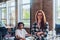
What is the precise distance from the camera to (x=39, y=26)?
2115 mm

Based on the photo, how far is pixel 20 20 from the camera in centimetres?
206

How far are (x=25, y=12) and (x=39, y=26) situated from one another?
0.82 ft

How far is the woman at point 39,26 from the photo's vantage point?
6.86 feet

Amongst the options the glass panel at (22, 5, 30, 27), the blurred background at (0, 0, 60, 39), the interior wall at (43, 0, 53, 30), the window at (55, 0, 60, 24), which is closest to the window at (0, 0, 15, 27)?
the blurred background at (0, 0, 60, 39)

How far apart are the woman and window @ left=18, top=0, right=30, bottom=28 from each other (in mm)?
99

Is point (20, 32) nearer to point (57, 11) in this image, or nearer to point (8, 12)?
point (8, 12)

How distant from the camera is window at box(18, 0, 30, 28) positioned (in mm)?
2065

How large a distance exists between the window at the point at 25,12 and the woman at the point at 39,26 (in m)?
0.10

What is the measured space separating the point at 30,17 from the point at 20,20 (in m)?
0.13

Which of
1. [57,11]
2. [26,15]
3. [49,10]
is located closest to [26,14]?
[26,15]

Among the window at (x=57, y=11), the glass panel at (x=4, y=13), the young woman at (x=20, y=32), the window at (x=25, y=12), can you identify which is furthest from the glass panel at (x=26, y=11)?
the window at (x=57, y=11)

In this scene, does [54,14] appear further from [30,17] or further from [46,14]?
[30,17]

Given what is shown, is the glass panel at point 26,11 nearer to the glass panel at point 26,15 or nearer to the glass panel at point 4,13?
the glass panel at point 26,15

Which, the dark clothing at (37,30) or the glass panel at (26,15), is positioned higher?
the glass panel at (26,15)
